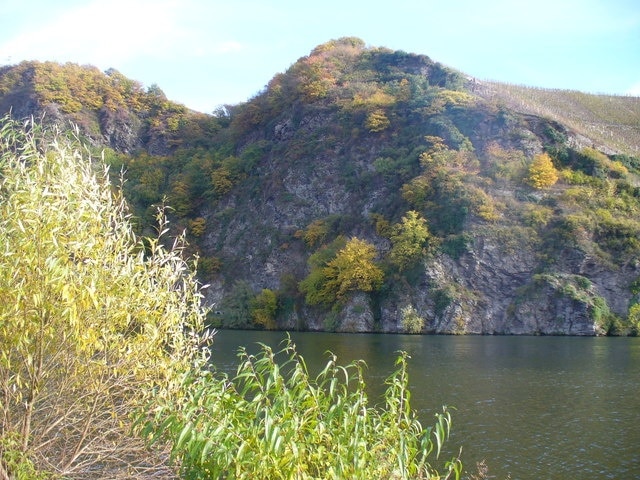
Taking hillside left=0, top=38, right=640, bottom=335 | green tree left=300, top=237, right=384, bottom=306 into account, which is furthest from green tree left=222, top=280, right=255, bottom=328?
green tree left=300, top=237, right=384, bottom=306

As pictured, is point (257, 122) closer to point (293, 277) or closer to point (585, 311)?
point (293, 277)

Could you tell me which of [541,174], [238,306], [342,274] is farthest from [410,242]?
[238,306]

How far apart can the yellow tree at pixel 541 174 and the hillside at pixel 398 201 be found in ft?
0.86

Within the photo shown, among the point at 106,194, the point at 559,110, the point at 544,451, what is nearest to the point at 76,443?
the point at 106,194

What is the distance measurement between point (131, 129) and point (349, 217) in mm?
60018

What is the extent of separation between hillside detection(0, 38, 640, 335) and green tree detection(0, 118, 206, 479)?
182ft

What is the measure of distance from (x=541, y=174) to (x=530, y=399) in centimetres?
5063

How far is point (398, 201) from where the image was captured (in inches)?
3039

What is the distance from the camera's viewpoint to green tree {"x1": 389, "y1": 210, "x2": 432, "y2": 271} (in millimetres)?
68188

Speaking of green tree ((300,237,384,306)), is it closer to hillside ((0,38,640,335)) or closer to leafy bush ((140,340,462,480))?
hillside ((0,38,640,335))

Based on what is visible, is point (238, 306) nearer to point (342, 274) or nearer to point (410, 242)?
point (342, 274)

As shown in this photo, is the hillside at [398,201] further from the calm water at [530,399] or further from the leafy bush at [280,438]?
the leafy bush at [280,438]

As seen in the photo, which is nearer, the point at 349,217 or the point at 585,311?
the point at 585,311

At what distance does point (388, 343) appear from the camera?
50062mm
